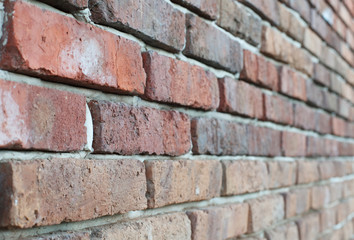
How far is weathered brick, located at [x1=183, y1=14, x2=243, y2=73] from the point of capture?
0.84 metres

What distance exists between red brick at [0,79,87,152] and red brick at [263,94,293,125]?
673 millimetres

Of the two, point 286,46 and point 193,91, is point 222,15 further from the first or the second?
point 286,46

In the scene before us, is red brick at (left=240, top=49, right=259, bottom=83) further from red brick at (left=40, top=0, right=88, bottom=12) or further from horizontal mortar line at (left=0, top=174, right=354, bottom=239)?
red brick at (left=40, top=0, right=88, bottom=12)

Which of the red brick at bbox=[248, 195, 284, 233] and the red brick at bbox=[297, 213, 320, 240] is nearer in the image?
the red brick at bbox=[248, 195, 284, 233]

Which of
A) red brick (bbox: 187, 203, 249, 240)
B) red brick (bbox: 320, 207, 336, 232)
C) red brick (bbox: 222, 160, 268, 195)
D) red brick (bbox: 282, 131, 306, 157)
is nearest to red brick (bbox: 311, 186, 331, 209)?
red brick (bbox: 320, 207, 336, 232)

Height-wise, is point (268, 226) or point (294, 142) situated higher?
point (294, 142)

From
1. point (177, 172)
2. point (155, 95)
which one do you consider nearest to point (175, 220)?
point (177, 172)

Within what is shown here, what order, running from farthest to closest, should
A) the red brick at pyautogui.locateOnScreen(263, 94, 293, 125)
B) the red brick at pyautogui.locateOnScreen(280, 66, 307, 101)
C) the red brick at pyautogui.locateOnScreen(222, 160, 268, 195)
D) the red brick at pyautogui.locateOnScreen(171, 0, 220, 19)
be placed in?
the red brick at pyautogui.locateOnScreen(280, 66, 307, 101) → the red brick at pyautogui.locateOnScreen(263, 94, 293, 125) → the red brick at pyautogui.locateOnScreen(222, 160, 268, 195) → the red brick at pyautogui.locateOnScreen(171, 0, 220, 19)

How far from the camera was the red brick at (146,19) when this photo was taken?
635 millimetres

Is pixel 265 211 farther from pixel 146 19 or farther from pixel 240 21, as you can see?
pixel 146 19

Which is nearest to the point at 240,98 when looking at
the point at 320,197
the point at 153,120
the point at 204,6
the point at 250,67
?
the point at 250,67

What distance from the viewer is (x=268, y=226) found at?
3.71 feet

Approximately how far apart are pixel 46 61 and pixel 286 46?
3.00 ft

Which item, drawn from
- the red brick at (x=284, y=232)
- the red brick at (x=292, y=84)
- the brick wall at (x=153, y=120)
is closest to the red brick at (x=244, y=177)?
the brick wall at (x=153, y=120)
